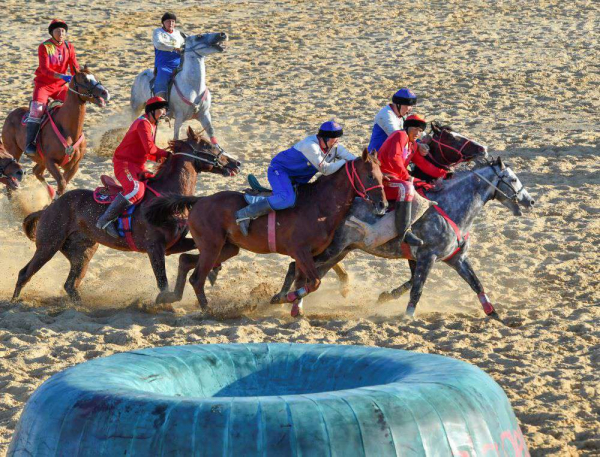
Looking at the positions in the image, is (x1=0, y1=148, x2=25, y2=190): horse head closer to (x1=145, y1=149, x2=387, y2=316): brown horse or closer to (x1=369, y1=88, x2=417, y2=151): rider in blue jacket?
(x1=145, y1=149, x2=387, y2=316): brown horse

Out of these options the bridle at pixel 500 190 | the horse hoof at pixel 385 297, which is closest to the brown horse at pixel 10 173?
the horse hoof at pixel 385 297

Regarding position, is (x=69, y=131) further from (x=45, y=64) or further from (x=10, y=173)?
(x=10, y=173)

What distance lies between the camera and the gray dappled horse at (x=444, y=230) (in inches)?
330

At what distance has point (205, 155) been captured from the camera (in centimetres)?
891

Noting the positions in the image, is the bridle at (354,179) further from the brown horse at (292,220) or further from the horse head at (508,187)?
the horse head at (508,187)

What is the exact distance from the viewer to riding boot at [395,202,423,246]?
816cm

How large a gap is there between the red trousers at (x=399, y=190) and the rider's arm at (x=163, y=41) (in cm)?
582

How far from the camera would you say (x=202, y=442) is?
3521mm

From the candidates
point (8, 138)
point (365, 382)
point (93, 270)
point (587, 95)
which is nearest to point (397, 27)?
point (587, 95)

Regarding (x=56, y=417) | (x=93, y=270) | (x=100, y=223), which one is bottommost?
(x=93, y=270)

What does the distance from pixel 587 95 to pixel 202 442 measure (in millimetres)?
13011

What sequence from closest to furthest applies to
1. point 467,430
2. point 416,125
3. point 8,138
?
point 467,430 → point 416,125 → point 8,138

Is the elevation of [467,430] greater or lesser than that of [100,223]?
greater

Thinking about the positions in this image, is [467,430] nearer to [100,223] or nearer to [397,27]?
[100,223]
